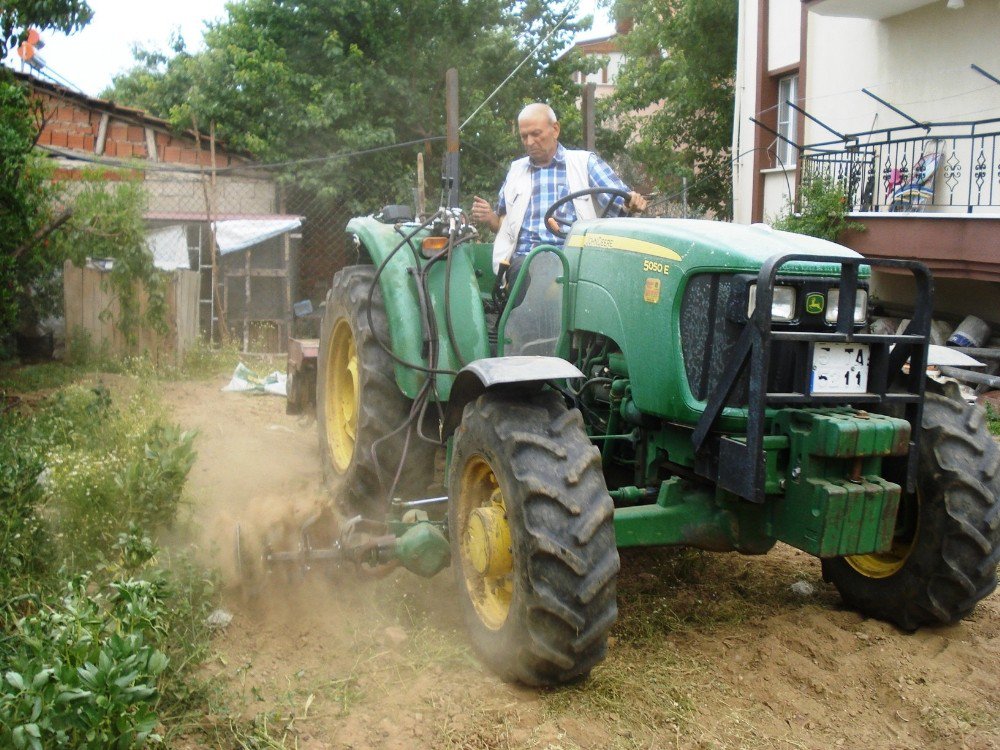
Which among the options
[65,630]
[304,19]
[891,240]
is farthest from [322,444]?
[304,19]

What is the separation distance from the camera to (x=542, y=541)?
325 cm

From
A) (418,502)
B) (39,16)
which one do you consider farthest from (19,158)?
(418,502)

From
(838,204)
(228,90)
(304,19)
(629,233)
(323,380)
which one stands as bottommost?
(323,380)

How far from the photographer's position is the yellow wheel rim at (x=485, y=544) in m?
3.58

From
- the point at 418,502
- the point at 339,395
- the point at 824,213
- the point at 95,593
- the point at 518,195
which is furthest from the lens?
the point at 824,213

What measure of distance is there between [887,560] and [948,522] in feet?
1.40

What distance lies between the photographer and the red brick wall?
14.3 m

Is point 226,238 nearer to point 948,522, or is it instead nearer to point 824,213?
point 824,213

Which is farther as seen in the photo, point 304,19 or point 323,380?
point 304,19

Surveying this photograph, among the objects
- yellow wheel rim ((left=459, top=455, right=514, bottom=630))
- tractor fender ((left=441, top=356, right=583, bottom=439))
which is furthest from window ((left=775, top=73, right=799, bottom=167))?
yellow wheel rim ((left=459, top=455, right=514, bottom=630))

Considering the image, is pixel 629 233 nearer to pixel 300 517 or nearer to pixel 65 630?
pixel 300 517

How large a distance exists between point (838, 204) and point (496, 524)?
9510 millimetres

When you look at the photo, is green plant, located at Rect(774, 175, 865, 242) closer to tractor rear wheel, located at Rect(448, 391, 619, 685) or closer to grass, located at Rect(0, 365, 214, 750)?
grass, located at Rect(0, 365, 214, 750)

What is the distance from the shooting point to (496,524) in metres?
3.58
